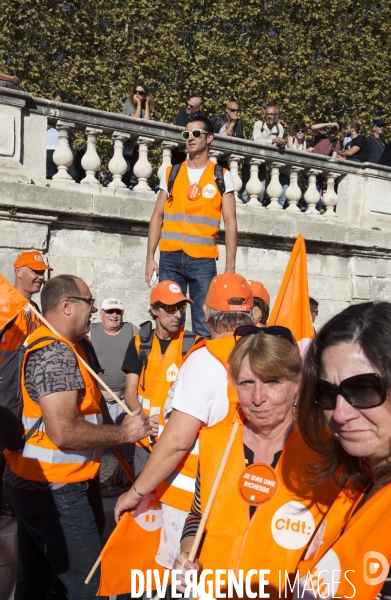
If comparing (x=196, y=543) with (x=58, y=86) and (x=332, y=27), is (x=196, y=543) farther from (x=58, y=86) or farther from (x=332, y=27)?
(x=332, y=27)

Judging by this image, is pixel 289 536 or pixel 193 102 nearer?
pixel 289 536

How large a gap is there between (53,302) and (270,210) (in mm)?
5681

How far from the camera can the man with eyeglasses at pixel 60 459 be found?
10.4 ft

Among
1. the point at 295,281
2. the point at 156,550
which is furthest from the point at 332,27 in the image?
the point at 156,550

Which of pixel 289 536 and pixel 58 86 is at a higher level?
pixel 58 86

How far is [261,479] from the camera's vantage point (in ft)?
7.84

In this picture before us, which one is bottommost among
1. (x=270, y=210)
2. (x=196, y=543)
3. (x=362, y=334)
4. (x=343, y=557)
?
(x=196, y=543)

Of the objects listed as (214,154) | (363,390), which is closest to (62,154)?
(214,154)

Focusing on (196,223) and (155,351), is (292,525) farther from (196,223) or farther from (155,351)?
(196,223)

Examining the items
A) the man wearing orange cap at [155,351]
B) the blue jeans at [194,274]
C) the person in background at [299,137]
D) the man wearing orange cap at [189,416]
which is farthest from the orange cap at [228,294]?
the person in background at [299,137]

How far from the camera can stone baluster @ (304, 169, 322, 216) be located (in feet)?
30.9

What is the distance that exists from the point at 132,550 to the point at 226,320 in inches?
47.4

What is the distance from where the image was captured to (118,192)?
776 cm

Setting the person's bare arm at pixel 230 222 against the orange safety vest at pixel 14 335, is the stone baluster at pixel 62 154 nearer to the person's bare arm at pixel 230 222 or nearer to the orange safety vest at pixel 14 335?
the person's bare arm at pixel 230 222
